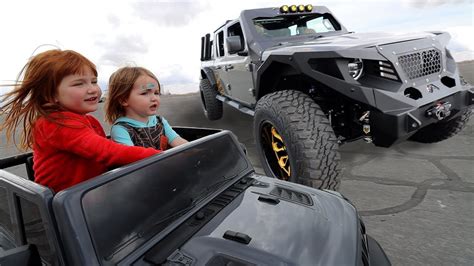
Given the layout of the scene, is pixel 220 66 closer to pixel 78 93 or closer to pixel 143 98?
pixel 143 98

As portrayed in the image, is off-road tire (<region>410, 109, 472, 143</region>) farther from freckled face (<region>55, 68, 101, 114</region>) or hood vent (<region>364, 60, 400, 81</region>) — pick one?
freckled face (<region>55, 68, 101, 114</region>)

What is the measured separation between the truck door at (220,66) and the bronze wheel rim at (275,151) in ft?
6.10

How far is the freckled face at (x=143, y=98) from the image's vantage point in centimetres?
172

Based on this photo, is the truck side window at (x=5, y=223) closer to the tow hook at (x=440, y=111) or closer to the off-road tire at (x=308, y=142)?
the off-road tire at (x=308, y=142)

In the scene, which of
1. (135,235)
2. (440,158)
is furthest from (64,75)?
(440,158)

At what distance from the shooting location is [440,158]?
3.41 m

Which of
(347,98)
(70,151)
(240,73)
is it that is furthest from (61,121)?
(240,73)

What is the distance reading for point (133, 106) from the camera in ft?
5.74

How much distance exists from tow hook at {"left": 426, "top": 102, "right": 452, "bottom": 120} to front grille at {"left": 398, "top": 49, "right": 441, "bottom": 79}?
29 cm

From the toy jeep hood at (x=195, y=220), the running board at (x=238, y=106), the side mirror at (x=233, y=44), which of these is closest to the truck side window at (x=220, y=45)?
the running board at (x=238, y=106)

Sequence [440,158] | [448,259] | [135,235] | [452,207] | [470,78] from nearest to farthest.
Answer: [135,235] → [448,259] → [452,207] → [440,158] → [470,78]

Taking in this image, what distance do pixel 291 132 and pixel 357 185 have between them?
925 mm

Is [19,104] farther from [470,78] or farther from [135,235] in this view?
[470,78]

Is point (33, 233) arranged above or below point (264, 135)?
above
